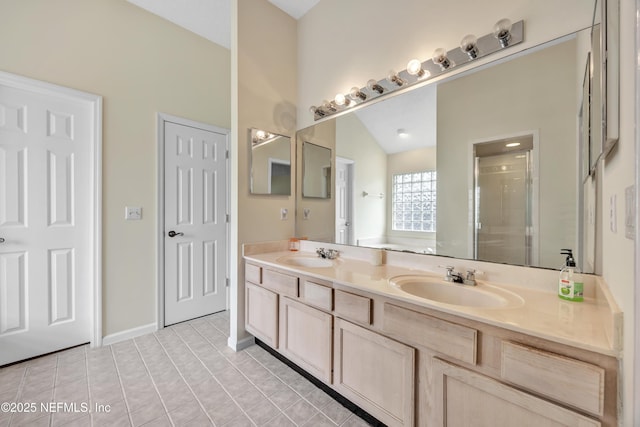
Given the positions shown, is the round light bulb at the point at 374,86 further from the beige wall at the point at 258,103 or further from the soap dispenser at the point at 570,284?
the soap dispenser at the point at 570,284

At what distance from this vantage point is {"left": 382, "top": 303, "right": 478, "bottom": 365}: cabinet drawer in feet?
3.20

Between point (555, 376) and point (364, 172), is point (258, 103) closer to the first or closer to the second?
point (364, 172)

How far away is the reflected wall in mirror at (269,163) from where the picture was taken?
226 centimetres

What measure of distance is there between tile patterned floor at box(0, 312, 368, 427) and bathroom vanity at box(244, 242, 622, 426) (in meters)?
0.21

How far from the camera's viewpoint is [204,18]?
2541 mm

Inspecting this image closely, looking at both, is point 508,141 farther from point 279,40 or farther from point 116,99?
point 116,99

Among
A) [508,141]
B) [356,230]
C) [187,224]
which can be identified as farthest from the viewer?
[187,224]

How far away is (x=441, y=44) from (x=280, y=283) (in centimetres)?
178

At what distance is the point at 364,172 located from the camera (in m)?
1.99

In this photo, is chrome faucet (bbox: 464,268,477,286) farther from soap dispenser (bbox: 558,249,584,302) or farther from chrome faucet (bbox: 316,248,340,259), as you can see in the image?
chrome faucet (bbox: 316,248,340,259)

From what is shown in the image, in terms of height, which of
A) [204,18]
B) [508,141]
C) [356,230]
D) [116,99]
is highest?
[204,18]

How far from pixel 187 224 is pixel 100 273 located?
79 cm

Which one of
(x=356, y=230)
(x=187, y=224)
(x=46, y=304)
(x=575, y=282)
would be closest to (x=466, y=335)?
(x=575, y=282)

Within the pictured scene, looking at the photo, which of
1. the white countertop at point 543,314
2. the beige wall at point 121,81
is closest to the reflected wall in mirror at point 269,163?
the beige wall at point 121,81
